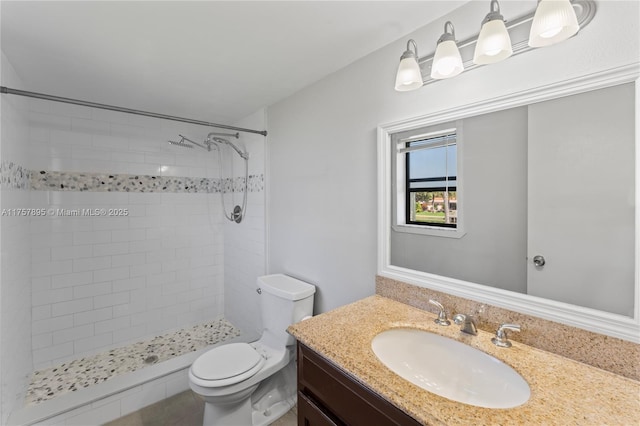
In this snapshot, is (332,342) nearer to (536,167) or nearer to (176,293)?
(536,167)

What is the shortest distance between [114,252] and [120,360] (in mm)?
925

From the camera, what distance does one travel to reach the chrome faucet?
41.1 inches

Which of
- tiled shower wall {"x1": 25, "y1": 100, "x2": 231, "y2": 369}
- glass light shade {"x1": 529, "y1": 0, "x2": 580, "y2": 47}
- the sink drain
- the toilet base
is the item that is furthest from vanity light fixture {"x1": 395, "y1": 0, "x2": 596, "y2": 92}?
the sink drain

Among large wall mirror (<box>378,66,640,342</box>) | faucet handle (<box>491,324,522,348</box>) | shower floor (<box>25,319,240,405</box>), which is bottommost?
shower floor (<box>25,319,240,405</box>)

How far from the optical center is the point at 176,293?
2.83 meters

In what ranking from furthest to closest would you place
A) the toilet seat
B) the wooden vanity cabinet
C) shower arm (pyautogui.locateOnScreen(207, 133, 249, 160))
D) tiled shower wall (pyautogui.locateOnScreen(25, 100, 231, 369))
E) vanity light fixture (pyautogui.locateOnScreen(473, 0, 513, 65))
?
shower arm (pyautogui.locateOnScreen(207, 133, 249, 160))
tiled shower wall (pyautogui.locateOnScreen(25, 100, 231, 369))
the toilet seat
vanity light fixture (pyautogui.locateOnScreen(473, 0, 513, 65))
the wooden vanity cabinet

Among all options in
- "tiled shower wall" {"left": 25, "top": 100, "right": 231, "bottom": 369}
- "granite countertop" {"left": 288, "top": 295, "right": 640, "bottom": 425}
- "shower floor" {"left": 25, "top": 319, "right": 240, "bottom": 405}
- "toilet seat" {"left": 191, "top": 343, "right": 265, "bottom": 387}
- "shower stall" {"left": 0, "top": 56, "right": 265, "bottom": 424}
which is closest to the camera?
"granite countertop" {"left": 288, "top": 295, "right": 640, "bottom": 425}

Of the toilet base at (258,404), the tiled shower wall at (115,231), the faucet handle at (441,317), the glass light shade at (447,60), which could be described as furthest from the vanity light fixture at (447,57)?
the tiled shower wall at (115,231)

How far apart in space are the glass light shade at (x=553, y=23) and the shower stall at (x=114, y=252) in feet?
6.54

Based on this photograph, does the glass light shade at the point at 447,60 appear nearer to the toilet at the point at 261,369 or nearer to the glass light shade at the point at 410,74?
the glass light shade at the point at 410,74

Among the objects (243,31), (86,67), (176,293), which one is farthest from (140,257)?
(243,31)

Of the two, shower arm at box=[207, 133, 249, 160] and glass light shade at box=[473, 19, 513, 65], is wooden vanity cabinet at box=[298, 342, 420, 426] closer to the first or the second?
glass light shade at box=[473, 19, 513, 65]

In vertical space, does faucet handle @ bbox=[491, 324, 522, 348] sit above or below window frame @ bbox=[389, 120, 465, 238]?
below

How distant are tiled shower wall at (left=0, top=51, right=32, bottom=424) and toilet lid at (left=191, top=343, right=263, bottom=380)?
1.02 metres
